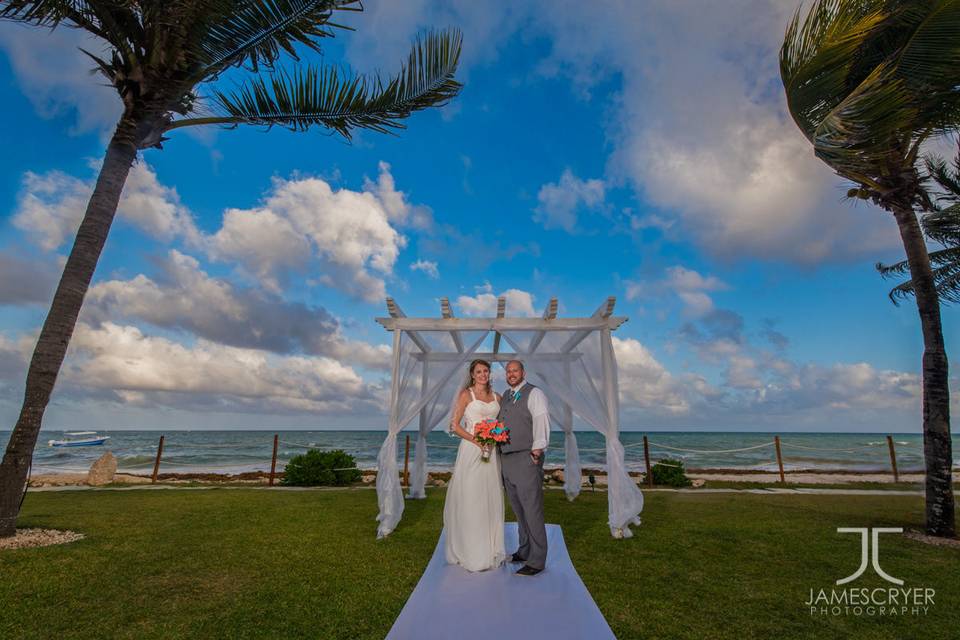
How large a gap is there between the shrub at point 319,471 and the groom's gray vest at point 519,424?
8259mm

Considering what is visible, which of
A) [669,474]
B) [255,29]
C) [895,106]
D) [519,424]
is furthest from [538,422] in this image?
[669,474]

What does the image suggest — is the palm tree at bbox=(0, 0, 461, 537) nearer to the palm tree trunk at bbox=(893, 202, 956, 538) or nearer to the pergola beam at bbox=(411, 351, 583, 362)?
the pergola beam at bbox=(411, 351, 583, 362)

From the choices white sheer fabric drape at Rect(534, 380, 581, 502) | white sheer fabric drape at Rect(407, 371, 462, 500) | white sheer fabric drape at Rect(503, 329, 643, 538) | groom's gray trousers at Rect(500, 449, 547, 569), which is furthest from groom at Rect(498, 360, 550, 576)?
white sheer fabric drape at Rect(407, 371, 462, 500)

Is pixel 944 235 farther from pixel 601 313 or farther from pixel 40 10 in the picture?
pixel 40 10

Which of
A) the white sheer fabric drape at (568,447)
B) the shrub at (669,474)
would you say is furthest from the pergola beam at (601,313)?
the shrub at (669,474)

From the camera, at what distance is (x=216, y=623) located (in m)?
3.05

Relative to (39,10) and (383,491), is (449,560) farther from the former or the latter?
(39,10)

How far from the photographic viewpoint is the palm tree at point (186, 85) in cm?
481

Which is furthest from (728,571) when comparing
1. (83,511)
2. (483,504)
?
(83,511)

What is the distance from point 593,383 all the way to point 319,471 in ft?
24.2

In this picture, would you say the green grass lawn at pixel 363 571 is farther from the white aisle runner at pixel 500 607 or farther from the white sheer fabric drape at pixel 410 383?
the white sheer fabric drape at pixel 410 383

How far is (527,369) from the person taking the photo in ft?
26.3

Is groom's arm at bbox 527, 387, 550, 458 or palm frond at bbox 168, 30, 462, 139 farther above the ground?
palm frond at bbox 168, 30, 462, 139

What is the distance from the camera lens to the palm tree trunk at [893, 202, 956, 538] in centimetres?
542
